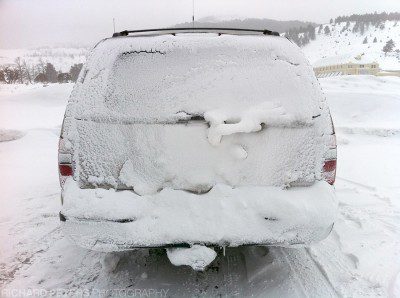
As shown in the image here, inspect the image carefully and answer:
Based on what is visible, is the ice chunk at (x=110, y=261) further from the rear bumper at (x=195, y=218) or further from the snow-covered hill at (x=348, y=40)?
the snow-covered hill at (x=348, y=40)

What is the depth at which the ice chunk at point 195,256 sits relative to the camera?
2.20 meters

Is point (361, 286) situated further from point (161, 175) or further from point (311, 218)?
point (161, 175)

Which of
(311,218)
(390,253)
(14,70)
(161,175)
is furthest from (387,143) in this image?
(14,70)

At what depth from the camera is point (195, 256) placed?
2.21 m

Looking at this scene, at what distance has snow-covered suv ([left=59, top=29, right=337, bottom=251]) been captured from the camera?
222cm

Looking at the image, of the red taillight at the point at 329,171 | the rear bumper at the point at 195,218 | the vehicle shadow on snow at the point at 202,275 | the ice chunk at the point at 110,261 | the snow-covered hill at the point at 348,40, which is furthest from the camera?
the snow-covered hill at the point at 348,40

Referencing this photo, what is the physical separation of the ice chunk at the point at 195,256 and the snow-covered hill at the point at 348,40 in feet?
296

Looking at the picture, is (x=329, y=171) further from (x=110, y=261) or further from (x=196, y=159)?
(x=110, y=261)

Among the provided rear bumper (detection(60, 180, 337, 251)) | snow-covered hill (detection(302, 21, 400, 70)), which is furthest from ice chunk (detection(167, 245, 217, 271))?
snow-covered hill (detection(302, 21, 400, 70))

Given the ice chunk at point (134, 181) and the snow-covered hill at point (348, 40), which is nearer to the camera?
the ice chunk at point (134, 181)

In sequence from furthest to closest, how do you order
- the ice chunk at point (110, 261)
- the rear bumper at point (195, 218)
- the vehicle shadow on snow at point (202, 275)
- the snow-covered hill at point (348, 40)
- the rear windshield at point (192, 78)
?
the snow-covered hill at point (348, 40)
the ice chunk at point (110, 261)
the vehicle shadow on snow at point (202, 275)
the rear windshield at point (192, 78)
the rear bumper at point (195, 218)

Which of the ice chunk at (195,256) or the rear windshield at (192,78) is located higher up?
the rear windshield at (192,78)

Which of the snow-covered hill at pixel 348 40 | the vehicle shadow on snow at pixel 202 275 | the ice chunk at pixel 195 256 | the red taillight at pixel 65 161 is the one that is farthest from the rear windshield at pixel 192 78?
the snow-covered hill at pixel 348 40

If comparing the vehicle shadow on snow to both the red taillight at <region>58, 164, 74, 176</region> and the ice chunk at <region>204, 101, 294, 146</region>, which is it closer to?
the red taillight at <region>58, 164, 74, 176</region>
